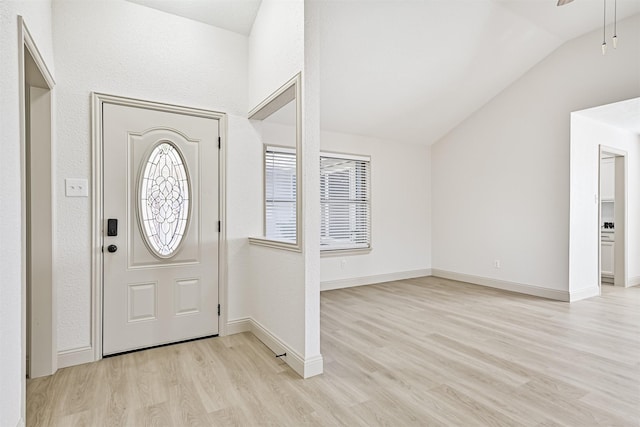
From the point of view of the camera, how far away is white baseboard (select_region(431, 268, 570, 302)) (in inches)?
181

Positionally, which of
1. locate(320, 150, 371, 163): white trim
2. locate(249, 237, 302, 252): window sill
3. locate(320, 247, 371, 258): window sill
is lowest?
locate(320, 247, 371, 258): window sill

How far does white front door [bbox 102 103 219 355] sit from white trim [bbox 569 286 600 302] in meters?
4.50

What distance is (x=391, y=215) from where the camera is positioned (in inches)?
232

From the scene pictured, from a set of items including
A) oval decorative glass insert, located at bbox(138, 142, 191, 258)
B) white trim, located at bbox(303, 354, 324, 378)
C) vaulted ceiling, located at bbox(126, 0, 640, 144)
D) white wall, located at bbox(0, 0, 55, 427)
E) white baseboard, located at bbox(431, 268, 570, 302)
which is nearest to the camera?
white wall, located at bbox(0, 0, 55, 427)

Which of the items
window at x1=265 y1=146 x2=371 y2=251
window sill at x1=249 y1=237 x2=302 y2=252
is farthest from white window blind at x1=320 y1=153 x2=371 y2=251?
window sill at x1=249 y1=237 x2=302 y2=252

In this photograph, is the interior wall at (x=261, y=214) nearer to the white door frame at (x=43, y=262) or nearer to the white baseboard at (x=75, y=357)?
the white baseboard at (x=75, y=357)

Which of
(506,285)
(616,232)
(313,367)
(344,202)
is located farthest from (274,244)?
(616,232)

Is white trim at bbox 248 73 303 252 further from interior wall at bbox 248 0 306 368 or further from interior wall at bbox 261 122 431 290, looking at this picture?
interior wall at bbox 261 122 431 290

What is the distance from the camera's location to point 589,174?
15.5 feet

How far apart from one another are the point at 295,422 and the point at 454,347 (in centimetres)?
168

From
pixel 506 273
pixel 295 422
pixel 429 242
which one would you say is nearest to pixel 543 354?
pixel 295 422

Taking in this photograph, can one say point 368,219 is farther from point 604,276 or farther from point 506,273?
point 604,276

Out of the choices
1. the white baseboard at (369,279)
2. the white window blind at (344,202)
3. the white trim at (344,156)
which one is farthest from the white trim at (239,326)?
the white trim at (344,156)

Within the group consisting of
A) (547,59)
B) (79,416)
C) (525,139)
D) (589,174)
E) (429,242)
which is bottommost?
(79,416)
